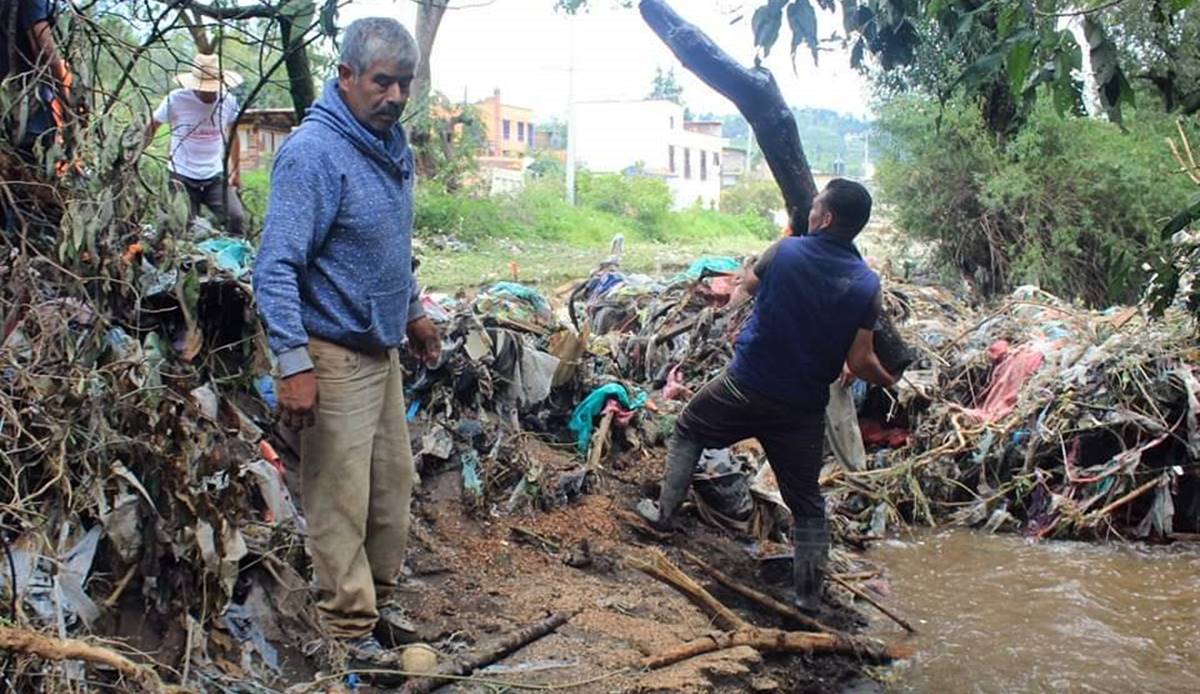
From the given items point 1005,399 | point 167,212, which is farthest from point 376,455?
point 1005,399

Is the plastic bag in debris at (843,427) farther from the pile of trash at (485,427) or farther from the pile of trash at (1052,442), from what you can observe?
the pile of trash at (1052,442)

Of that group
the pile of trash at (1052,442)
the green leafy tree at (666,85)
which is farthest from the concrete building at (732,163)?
the pile of trash at (1052,442)

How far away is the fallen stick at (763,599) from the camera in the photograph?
4.55 metres

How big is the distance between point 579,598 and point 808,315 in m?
1.46

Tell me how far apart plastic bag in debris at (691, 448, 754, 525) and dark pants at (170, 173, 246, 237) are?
10.0 feet

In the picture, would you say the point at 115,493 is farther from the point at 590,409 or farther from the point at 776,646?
the point at 590,409

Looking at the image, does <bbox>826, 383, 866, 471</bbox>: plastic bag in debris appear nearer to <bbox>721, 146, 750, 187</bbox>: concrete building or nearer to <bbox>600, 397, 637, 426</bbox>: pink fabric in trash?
<bbox>600, 397, 637, 426</bbox>: pink fabric in trash

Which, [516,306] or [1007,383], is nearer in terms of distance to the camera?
[516,306]

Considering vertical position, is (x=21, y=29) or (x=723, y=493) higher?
(x=21, y=29)

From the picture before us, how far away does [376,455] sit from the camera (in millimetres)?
3506

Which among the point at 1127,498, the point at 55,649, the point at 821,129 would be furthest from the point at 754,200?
the point at 821,129

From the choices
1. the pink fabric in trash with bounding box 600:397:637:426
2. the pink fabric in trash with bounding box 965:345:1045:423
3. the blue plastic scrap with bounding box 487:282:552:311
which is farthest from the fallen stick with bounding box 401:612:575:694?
the pink fabric in trash with bounding box 965:345:1045:423

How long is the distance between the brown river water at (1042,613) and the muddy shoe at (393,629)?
6.24ft

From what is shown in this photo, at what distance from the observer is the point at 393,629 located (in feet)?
11.7
